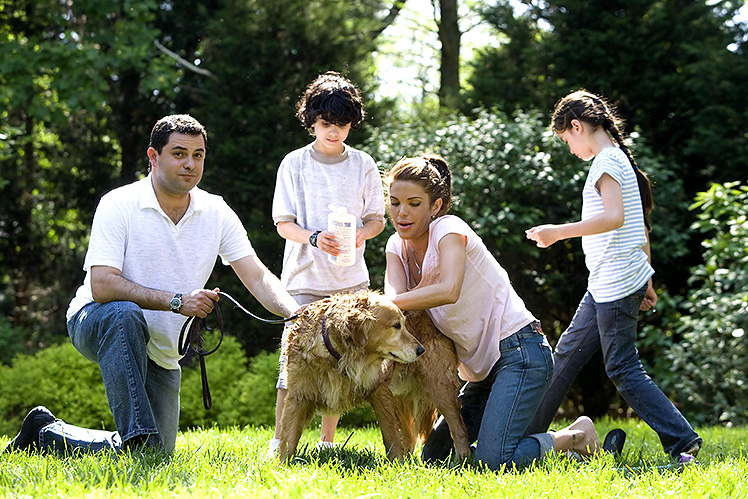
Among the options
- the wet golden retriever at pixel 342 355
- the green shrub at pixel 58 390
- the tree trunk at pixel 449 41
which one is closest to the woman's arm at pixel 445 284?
the wet golden retriever at pixel 342 355

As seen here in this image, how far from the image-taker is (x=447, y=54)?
1365 cm

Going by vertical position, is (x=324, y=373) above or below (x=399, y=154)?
below

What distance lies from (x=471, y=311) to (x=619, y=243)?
116cm

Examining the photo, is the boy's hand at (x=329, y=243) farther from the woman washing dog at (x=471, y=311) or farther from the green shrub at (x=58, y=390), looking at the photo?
the green shrub at (x=58, y=390)

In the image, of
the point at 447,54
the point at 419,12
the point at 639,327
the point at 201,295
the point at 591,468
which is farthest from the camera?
the point at 419,12

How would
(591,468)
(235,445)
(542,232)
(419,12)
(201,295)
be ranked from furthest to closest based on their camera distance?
(419,12)
(235,445)
(542,232)
(201,295)
(591,468)

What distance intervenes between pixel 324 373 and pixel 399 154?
14.3 feet

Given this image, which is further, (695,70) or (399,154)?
(695,70)

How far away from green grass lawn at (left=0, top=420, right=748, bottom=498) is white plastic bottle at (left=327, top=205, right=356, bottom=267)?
107cm

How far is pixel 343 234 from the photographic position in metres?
4.28

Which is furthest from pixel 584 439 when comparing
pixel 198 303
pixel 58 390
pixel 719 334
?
pixel 58 390

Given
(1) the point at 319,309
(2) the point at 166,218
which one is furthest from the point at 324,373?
(2) the point at 166,218

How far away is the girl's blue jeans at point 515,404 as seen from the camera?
12.6 feet

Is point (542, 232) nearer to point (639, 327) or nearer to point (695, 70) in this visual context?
point (639, 327)
